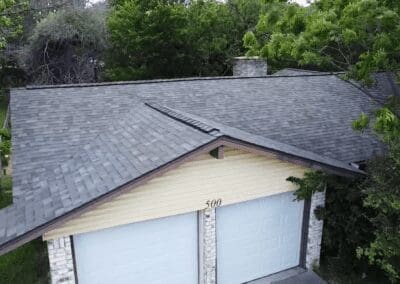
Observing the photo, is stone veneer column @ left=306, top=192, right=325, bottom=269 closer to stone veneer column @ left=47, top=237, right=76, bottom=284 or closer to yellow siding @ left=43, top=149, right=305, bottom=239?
yellow siding @ left=43, top=149, right=305, bottom=239

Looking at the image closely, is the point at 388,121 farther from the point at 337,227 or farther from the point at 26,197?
the point at 26,197

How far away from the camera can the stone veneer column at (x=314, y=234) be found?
9586mm

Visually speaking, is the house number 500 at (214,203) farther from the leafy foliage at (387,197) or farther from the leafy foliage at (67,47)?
the leafy foliage at (67,47)

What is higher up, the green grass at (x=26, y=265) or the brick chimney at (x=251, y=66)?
the brick chimney at (x=251, y=66)

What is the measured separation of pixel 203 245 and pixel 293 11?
6.06 m

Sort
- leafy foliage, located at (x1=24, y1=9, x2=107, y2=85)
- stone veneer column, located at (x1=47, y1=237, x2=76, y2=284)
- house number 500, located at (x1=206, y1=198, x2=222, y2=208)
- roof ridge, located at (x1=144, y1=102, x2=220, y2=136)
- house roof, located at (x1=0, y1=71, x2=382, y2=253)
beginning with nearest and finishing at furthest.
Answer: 1. house roof, located at (x1=0, y1=71, x2=382, y2=253)
2. stone veneer column, located at (x1=47, y1=237, x2=76, y2=284)
3. roof ridge, located at (x1=144, y1=102, x2=220, y2=136)
4. house number 500, located at (x1=206, y1=198, x2=222, y2=208)
5. leafy foliage, located at (x1=24, y1=9, x2=107, y2=85)

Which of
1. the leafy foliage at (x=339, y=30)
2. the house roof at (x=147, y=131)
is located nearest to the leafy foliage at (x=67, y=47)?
the house roof at (x=147, y=131)

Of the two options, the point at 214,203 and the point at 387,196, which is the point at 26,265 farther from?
the point at 387,196

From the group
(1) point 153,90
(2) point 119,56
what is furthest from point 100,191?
(2) point 119,56

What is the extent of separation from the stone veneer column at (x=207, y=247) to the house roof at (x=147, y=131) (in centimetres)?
189

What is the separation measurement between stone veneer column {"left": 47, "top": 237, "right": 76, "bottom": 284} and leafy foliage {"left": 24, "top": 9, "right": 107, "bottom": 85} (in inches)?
829

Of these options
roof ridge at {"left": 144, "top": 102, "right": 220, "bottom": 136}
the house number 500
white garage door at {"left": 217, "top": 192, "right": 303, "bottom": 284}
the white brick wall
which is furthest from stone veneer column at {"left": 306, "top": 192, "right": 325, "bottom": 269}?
roof ridge at {"left": 144, "top": 102, "right": 220, "bottom": 136}

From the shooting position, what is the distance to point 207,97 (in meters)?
13.1

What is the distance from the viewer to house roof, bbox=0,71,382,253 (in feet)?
22.6
